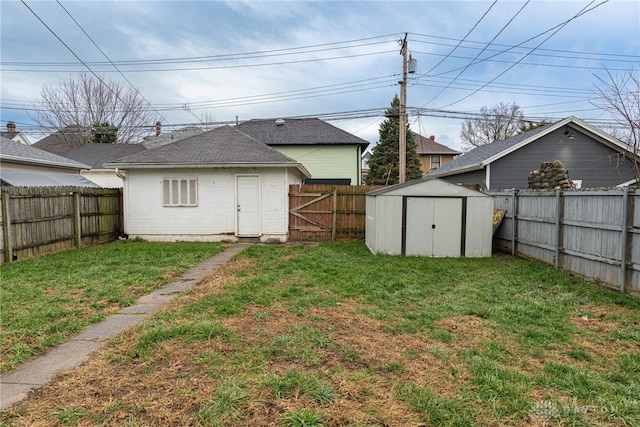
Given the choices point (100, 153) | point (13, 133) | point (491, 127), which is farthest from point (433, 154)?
point (13, 133)

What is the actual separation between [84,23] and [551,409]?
42.2 feet

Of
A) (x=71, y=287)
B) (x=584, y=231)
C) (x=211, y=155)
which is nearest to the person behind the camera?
(x=71, y=287)

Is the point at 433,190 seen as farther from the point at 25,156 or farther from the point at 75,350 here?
the point at 25,156

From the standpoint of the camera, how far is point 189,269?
22.9ft

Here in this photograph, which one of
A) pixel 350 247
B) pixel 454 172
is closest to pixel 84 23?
pixel 350 247

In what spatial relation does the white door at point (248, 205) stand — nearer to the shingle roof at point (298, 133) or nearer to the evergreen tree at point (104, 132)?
the shingle roof at point (298, 133)

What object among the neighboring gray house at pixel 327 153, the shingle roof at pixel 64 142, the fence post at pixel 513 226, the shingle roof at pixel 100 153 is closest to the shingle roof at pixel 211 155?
the fence post at pixel 513 226

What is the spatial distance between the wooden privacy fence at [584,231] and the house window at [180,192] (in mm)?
9109

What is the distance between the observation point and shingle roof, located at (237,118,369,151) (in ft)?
64.8

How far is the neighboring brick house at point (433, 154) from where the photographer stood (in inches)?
1314

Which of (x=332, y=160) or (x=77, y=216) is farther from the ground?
(x=332, y=160)

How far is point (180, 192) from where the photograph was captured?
10773 millimetres

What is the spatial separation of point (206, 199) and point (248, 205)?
132 centimetres

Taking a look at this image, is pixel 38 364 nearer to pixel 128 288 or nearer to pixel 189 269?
pixel 128 288
